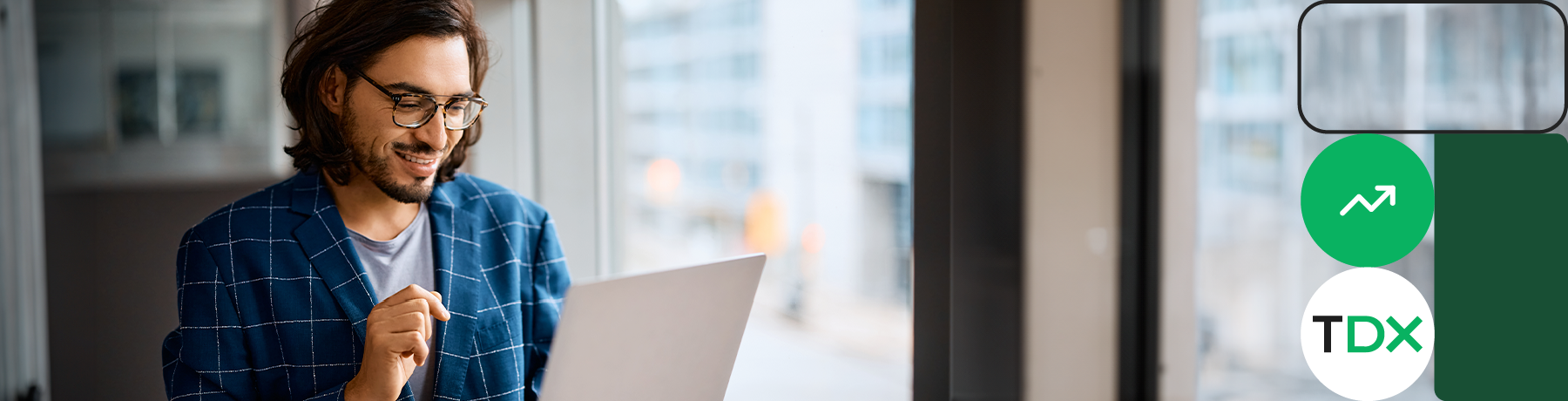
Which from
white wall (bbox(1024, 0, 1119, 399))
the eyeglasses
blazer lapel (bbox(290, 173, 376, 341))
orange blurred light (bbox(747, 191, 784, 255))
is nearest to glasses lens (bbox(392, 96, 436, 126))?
the eyeglasses

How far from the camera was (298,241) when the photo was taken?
1062 millimetres

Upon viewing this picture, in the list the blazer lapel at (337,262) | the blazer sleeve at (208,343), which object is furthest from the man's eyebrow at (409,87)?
the blazer sleeve at (208,343)

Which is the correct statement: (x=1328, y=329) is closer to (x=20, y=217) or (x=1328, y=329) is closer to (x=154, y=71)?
(x=154, y=71)

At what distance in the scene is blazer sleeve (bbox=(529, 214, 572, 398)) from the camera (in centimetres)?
122

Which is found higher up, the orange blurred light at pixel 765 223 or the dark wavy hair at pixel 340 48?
the dark wavy hair at pixel 340 48

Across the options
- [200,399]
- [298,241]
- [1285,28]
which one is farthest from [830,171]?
[200,399]

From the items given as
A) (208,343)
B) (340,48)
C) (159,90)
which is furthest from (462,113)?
(159,90)

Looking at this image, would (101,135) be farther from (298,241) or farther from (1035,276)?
(1035,276)

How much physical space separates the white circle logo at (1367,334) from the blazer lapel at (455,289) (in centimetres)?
139

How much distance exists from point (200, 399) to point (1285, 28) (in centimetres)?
171

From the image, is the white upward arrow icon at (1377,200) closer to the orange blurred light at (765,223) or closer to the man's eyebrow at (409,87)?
the orange blurred light at (765,223)

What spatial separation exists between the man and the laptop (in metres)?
0.27

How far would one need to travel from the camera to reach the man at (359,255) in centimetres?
101

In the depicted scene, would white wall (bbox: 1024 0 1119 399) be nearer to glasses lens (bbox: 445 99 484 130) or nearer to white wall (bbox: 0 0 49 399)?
glasses lens (bbox: 445 99 484 130)
